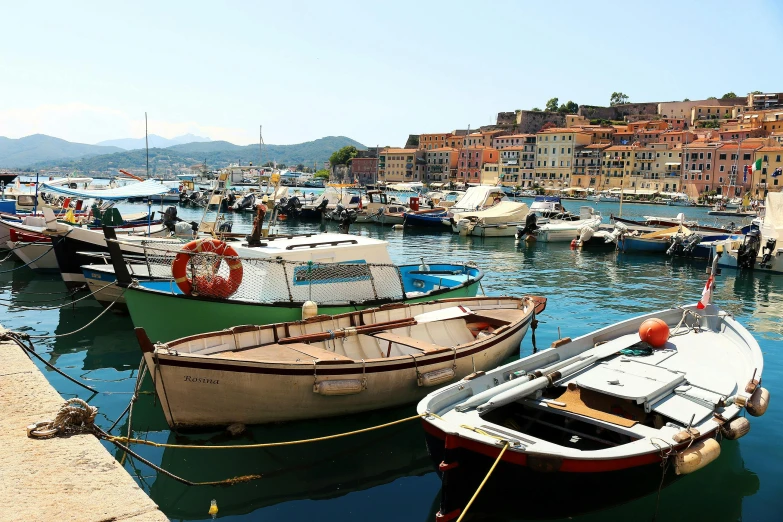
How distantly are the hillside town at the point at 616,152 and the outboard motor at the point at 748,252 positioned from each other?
6545 cm

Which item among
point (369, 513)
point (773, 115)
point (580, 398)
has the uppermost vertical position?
point (773, 115)

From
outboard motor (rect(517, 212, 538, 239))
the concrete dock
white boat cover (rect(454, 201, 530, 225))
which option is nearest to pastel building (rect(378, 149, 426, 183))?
white boat cover (rect(454, 201, 530, 225))

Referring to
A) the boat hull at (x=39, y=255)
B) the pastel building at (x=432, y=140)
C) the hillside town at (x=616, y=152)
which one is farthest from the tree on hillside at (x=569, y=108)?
the boat hull at (x=39, y=255)

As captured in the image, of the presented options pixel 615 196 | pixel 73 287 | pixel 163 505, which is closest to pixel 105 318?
pixel 73 287

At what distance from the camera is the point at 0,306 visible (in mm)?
17453

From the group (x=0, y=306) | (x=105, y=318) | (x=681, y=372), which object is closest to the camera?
(x=681, y=372)

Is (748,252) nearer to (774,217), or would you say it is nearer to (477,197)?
(774,217)

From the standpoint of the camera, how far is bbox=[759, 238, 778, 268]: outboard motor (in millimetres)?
27078

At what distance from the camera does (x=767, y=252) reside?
27.2 metres

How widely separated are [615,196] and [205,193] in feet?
227

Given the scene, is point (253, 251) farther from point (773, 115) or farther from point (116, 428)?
point (773, 115)

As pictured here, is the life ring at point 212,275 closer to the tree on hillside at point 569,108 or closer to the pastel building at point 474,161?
the pastel building at point 474,161

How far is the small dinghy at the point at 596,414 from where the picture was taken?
20.0ft

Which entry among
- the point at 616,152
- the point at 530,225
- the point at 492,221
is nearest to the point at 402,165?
the point at 616,152
